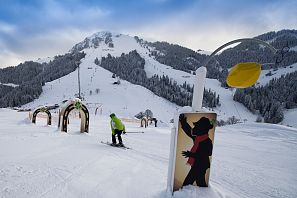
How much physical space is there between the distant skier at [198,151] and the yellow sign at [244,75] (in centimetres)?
91

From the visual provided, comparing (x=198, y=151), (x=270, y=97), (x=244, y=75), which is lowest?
(x=198, y=151)

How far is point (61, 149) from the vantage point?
871 cm

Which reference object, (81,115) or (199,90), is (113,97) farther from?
(199,90)

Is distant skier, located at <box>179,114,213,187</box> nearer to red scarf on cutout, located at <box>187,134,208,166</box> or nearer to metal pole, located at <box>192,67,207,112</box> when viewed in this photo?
red scarf on cutout, located at <box>187,134,208,166</box>

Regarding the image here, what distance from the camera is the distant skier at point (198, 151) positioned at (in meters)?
4.88

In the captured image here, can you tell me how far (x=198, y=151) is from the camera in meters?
4.99

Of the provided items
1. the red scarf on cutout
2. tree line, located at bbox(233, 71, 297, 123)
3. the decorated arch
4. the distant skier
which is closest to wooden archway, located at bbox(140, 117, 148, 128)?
the decorated arch

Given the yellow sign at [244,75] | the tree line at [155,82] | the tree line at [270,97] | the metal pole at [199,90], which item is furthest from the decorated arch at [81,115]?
the tree line at [155,82]

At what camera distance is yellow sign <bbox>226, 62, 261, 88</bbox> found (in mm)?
4598

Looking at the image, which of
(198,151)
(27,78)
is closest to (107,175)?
(198,151)

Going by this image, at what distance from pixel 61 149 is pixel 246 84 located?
6.65 metres

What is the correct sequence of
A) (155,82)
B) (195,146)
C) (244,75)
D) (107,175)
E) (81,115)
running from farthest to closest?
(155,82), (81,115), (107,175), (195,146), (244,75)

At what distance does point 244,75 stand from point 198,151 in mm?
1710

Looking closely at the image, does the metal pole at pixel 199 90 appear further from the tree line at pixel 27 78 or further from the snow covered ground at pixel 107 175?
the tree line at pixel 27 78
